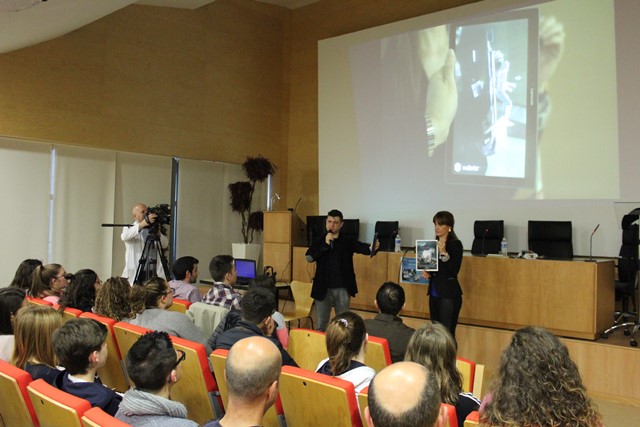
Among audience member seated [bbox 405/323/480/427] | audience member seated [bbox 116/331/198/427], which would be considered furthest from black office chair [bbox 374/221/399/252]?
audience member seated [bbox 116/331/198/427]

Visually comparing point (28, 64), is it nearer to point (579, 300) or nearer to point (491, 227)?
point (491, 227)

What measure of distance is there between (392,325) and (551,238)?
4.00 metres

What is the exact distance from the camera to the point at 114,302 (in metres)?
3.44

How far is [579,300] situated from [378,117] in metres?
4.36

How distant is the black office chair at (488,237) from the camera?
23.3 feet

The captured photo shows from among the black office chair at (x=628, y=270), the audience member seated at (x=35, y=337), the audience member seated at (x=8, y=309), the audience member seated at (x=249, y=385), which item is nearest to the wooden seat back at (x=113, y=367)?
the audience member seated at (x=8, y=309)

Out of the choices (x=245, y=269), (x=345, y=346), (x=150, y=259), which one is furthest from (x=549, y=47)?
(x=345, y=346)

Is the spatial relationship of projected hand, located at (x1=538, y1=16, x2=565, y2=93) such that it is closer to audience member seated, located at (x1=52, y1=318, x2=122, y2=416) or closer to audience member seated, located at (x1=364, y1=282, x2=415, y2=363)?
audience member seated, located at (x1=364, y1=282, x2=415, y2=363)

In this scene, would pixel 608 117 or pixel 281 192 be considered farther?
pixel 281 192

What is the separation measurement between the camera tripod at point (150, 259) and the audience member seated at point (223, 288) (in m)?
1.56

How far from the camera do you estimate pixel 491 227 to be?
7.14 metres

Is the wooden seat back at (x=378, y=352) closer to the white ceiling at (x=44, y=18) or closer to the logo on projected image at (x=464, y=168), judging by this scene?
the white ceiling at (x=44, y=18)

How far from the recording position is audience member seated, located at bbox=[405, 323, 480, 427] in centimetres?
218

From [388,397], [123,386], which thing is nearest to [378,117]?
[123,386]
